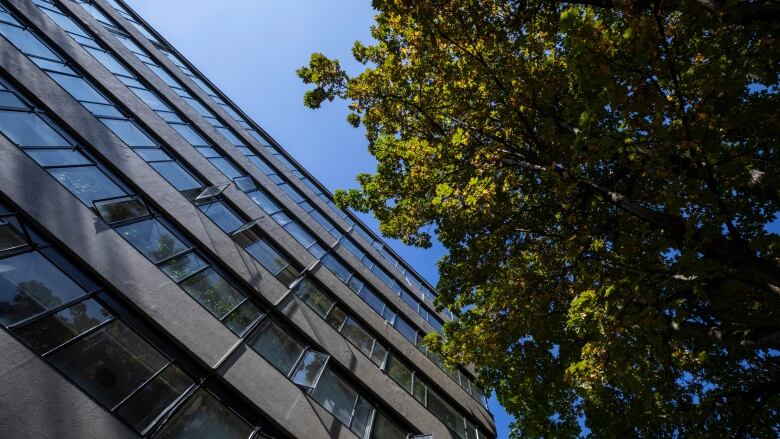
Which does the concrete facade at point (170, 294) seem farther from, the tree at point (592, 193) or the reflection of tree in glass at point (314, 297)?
the tree at point (592, 193)

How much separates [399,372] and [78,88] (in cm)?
1394

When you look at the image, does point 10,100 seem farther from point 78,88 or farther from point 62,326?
point 62,326

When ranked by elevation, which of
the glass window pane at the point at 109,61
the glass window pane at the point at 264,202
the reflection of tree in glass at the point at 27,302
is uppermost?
the glass window pane at the point at 264,202

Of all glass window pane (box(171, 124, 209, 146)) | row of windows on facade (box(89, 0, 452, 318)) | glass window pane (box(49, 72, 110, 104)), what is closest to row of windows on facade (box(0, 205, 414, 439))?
glass window pane (box(49, 72, 110, 104))

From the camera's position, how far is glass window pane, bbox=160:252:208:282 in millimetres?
9164

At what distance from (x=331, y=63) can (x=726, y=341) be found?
10604 mm

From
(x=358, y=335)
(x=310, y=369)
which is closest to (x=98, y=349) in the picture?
(x=310, y=369)

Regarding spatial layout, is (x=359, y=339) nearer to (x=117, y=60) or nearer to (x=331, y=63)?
(x=331, y=63)

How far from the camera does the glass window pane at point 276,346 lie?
32.3ft

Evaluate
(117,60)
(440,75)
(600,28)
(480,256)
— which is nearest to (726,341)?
(480,256)

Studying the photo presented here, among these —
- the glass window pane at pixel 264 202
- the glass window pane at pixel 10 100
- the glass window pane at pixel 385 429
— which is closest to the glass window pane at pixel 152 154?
the glass window pane at pixel 10 100

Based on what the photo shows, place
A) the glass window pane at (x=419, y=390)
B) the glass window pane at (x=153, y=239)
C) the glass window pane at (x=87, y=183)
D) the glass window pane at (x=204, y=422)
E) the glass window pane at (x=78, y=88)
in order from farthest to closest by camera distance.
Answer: the glass window pane at (x=419, y=390), the glass window pane at (x=78, y=88), the glass window pane at (x=153, y=239), the glass window pane at (x=87, y=183), the glass window pane at (x=204, y=422)

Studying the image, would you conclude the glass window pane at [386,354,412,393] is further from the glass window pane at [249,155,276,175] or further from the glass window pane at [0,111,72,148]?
the glass window pane at [0,111,72,148]

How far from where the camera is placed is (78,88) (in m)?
11.3
